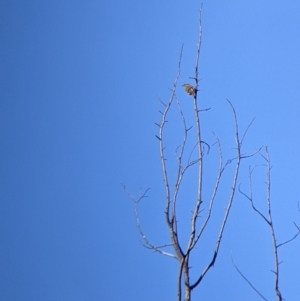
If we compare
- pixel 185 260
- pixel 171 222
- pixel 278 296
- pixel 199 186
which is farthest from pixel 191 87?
pixel 278 296

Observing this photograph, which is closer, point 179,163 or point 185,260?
point 185,260

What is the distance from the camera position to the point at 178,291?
1337mm

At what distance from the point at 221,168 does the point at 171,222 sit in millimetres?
280

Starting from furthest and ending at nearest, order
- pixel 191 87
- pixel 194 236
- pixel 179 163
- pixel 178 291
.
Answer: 1. pixel 191 87
2. pixel 179 163
3. pixel 194 236
4. pixel 178 291

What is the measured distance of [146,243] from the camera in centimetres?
158

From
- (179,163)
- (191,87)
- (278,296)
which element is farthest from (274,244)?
(191,87)

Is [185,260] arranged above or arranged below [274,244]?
below

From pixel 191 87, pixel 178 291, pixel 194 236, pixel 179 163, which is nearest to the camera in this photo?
pixel 178 291

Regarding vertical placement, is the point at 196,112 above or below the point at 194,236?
above

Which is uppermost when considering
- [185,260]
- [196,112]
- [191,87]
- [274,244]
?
[191,87]

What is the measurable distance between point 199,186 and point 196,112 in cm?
25

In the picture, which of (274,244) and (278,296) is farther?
(274,244)

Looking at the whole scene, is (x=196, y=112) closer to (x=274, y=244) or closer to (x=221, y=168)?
(x=221, y=168)

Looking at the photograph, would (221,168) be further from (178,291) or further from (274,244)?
(178,291)
